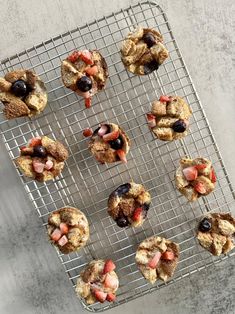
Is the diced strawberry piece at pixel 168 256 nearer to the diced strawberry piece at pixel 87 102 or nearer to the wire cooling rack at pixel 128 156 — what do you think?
the wire cooling rack at pixel 128 156

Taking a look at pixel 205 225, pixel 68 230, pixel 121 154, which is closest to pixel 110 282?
pixel 68 230

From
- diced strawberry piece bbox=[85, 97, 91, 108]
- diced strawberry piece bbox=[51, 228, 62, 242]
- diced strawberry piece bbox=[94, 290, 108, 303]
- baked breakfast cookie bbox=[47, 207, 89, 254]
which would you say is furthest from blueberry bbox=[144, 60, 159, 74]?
diced strawberry piece bbox=[94, 290, 108, 303]

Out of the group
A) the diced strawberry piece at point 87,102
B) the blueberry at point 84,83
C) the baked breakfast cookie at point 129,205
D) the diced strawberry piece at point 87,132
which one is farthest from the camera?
the diced strawberry piece at point 87,132

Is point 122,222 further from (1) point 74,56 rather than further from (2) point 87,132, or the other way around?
(1) point 74,56

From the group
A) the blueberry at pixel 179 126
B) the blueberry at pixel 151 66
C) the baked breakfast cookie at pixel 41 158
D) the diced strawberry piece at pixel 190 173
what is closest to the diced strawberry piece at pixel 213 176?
the diced strawberry piece at pixel 190 173

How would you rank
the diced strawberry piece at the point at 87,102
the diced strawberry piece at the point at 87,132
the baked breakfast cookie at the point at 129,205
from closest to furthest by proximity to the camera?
1. the baked breakfast cookie at the point at 129,205
2. the diced strawberry piece at the point at 87,102
3. the diced strawberry piece at the point at 87,132

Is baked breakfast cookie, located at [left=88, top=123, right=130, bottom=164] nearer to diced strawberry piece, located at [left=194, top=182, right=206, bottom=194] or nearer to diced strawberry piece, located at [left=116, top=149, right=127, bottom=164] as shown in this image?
diced strawberry piece, located at [left=116, top=149, right=127, bottom=164]

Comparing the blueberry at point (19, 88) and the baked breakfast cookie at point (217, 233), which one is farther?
the baked breakfast cookie at point (217, 233)
